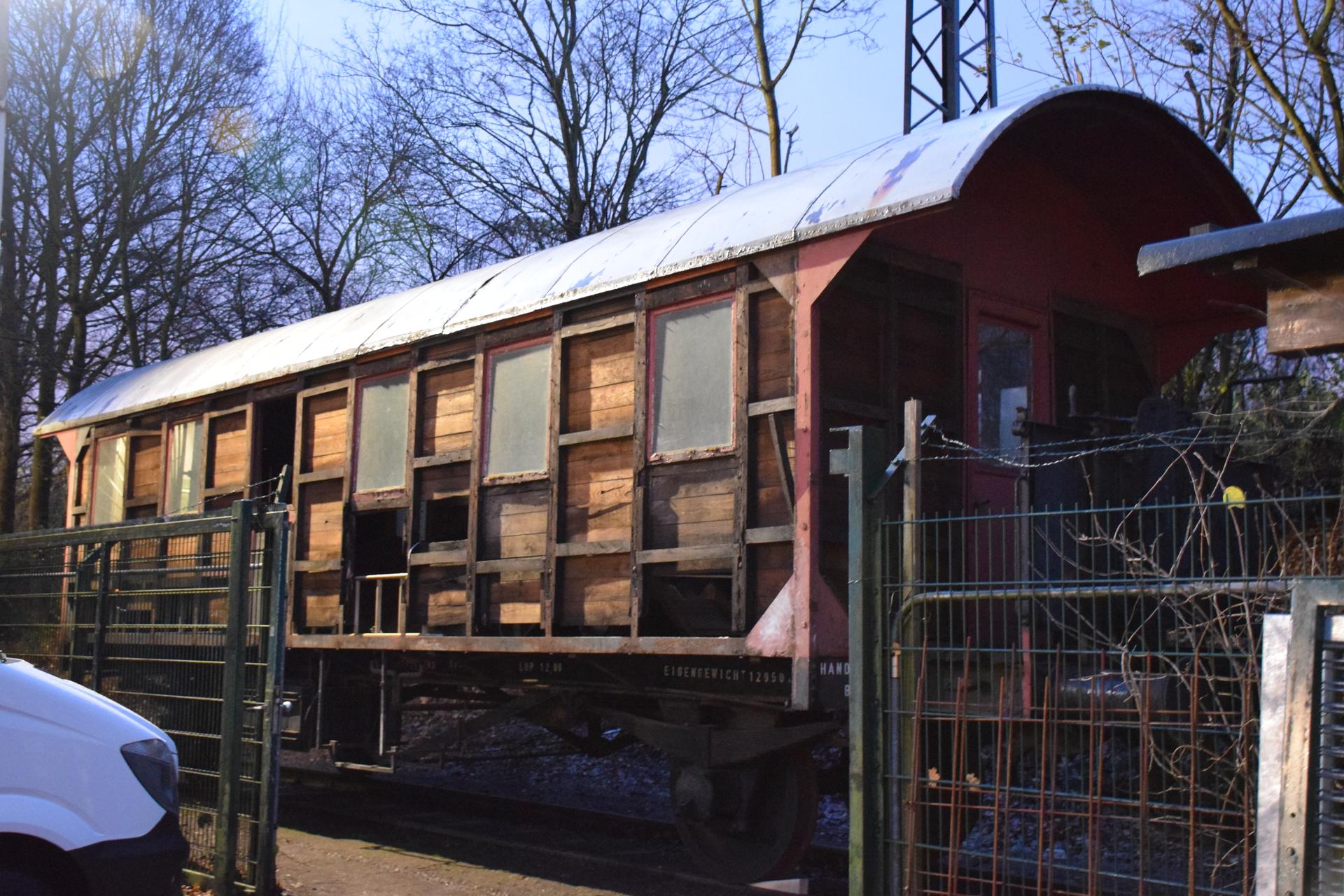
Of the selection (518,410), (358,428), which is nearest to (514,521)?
(518,410)

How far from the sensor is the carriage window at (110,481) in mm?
13648

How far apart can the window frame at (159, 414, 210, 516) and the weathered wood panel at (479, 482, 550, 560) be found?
4.27m

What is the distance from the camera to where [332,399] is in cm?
1093

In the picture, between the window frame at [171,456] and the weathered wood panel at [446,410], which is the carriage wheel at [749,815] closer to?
the weathered wood panel at [446,410]

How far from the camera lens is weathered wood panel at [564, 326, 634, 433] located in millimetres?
8266

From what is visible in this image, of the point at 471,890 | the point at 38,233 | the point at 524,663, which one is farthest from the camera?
the point at 38,233

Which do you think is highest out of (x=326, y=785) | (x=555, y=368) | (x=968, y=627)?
(x=555, y=368)

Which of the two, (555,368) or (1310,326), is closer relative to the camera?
(1310,326)

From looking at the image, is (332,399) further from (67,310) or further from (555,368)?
(67,310)

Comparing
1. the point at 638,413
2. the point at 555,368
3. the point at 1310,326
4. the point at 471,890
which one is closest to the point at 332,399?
the point at 555,368

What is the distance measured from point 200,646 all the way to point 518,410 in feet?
8.53

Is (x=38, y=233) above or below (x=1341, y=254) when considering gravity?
above

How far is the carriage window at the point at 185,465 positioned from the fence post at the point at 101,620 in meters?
3.76

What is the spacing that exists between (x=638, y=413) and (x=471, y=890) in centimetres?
309
